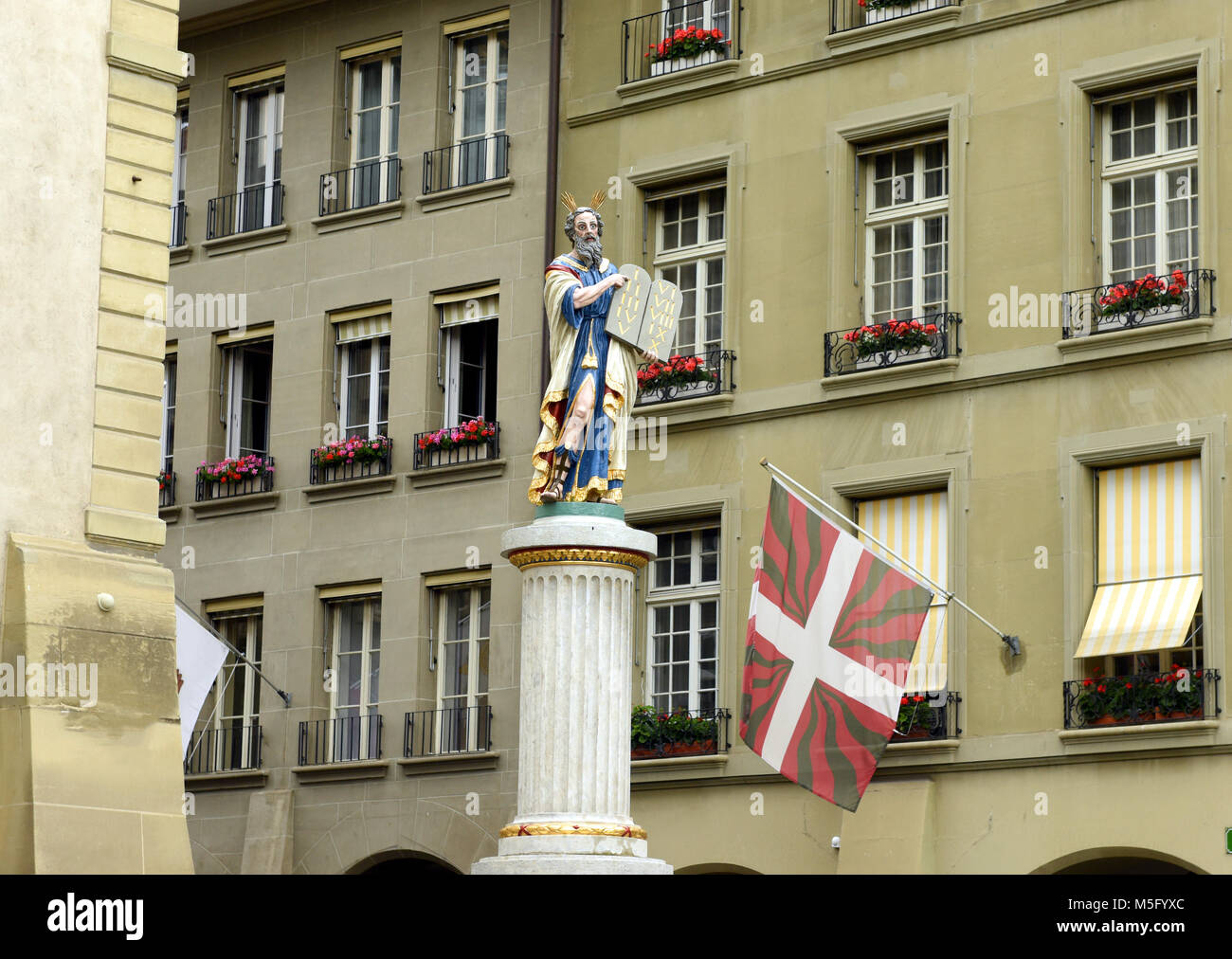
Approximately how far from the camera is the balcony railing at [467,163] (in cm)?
3203

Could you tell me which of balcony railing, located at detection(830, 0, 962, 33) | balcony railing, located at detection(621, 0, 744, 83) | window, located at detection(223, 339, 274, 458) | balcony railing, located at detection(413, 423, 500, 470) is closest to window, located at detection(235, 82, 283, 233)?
window, located at detection(223, 339, 274, 458)

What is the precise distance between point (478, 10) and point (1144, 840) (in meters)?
14.3

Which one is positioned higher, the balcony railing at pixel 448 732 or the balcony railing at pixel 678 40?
the balcony railing at pixel 678 40

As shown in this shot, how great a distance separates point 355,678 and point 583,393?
16365 mm

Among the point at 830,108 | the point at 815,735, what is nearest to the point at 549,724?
the point at 815,735

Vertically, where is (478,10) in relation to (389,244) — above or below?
above

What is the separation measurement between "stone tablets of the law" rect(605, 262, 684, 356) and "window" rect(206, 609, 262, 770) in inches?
662

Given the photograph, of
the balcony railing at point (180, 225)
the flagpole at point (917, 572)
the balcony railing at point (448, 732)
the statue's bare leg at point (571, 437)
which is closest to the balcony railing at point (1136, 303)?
the flagpole at point (917, 572)

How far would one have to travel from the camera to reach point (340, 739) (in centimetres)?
3191

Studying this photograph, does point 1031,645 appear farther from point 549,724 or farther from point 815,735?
point 549,724

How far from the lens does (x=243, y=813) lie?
32344 mm

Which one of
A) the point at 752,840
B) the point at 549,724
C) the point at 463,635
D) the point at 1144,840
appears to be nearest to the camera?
the point at 549,724

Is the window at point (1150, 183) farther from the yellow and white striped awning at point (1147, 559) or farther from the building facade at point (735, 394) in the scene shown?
the yellow and white striped awning at point (1147, 559)

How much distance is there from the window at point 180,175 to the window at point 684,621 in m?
9.54
